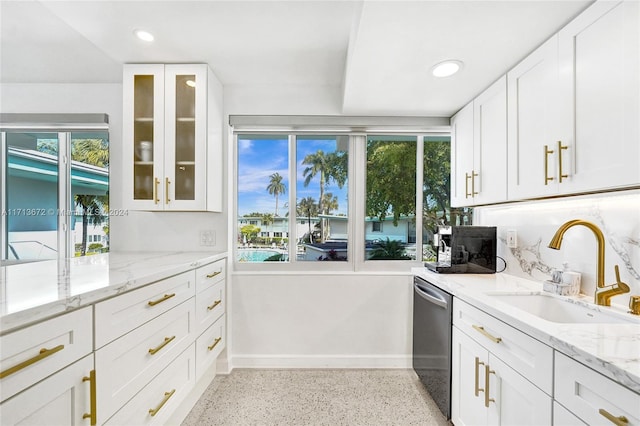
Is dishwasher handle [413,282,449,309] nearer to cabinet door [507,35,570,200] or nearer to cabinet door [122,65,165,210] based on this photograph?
cabinet door [507,35,570,200]

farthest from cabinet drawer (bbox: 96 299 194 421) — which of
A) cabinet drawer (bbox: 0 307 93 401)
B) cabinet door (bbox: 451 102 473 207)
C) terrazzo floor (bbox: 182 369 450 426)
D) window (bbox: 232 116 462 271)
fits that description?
cabinet door (bbox: 451 102 473 207)

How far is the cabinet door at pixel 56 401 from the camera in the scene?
31.0 inches

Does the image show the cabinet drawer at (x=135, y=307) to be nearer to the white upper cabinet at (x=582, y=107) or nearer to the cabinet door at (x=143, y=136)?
the cabinet door at (x=143, y=136)

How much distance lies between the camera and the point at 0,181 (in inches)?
103

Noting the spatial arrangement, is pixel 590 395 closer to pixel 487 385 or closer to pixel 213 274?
pixel 487 385

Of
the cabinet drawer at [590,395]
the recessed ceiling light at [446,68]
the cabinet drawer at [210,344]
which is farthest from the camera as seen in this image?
the cabinet drawer at [210,344]

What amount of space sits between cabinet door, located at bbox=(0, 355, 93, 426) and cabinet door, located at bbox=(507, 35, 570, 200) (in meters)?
2.00

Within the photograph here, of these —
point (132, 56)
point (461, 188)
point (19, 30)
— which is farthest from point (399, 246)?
point (19, 30)

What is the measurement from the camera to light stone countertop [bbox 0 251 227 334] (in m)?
0.81

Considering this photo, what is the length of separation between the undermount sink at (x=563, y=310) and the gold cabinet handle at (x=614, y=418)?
54cm

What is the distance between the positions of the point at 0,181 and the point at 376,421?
3.55 m

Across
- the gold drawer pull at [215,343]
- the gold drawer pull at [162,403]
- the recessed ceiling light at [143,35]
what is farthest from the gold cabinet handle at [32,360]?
the recessed ceiling light at [143,35]

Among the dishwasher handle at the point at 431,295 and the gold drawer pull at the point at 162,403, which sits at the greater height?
the dishwasher handle at the point at 431,295

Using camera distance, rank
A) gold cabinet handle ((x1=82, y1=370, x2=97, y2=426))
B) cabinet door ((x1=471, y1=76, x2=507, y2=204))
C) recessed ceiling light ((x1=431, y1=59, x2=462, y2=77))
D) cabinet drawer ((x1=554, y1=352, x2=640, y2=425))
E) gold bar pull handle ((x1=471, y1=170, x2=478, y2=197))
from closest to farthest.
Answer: cabinet drawer ((x1=554, y1=352, x2=640, y2=425)), gold cabinet handle ((x1=82, y1=370, x2=97, y2=426)), recessed ceiling light ((x1=431, y1=59, x2=462, y2=77)), cabinet door ((x1=471, y1=76, x2=507, y2=204)), gold bar pull handle ((x1=471, y1=170, x2=478, y2=197))
